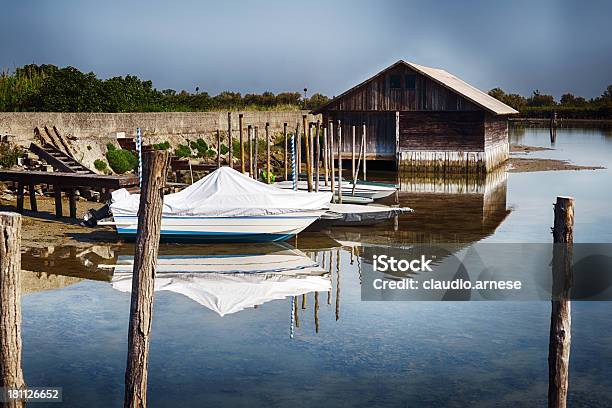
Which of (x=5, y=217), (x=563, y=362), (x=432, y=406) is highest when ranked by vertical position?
(x=5, y=217)

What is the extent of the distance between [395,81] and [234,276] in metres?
28.1

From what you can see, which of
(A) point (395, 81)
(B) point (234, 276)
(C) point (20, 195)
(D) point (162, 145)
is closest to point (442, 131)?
(A) point (395, 81)

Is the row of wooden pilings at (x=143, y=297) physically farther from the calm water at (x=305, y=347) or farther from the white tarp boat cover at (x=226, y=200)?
the white tarp boat cover at (x=226, y=200)

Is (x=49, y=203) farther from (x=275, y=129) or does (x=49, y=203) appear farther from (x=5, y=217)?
(x=275, y=129)

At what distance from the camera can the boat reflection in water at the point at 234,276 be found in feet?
55.9

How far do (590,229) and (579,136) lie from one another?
210 ft

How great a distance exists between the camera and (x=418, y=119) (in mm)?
45156

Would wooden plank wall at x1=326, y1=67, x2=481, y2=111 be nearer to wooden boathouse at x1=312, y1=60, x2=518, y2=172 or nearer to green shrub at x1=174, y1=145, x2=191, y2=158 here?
wooden boathouse at x1=312, y1=60, x2=518, y2=172

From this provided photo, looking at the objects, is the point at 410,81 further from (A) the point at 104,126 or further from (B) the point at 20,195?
(B) the point at 20,195

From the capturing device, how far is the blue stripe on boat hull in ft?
71.9

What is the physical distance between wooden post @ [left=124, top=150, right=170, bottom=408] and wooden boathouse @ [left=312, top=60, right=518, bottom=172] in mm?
34285

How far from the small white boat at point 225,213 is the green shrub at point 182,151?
19.1 metres

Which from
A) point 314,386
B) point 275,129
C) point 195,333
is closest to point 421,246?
point 195,333

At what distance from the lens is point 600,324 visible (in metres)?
15.4
